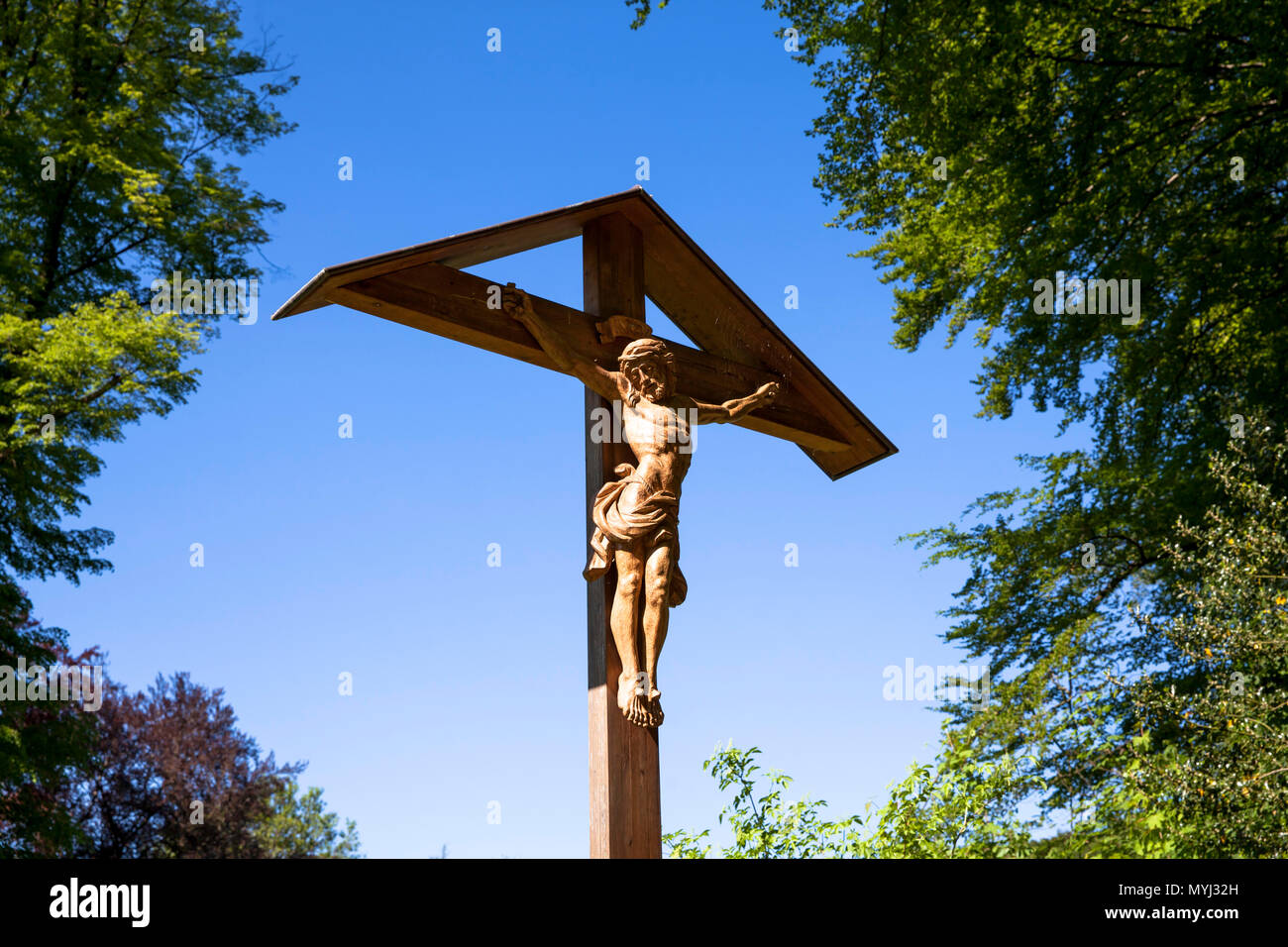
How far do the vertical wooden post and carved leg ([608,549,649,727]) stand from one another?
0.15 feet

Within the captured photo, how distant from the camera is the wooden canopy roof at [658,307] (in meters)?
4.57

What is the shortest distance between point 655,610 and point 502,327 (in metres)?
1.26

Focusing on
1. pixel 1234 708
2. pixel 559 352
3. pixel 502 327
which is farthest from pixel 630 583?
pixel 1234 708

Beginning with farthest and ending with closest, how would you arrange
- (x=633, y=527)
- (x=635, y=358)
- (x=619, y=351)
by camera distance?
(x=619, y=351) → (x=635, y=358) → (x=633, y=527)

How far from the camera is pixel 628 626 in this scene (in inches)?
185

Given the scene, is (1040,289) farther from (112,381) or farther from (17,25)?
(17,25)

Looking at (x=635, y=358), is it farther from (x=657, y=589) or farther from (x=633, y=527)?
(x=657, y=589)

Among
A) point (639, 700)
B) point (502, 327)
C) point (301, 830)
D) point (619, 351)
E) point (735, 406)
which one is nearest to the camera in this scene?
point (639, 700)

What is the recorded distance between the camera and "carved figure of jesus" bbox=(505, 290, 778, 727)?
15.4ft

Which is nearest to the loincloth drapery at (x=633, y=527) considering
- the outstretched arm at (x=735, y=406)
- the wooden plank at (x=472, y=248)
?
the outstretched arm at (x=735, y=406)

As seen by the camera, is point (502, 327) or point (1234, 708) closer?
point (502, 327)

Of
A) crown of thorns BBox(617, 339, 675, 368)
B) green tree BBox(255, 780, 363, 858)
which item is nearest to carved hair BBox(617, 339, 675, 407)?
crown of thorns BBox(617, 339, 675, 368)
